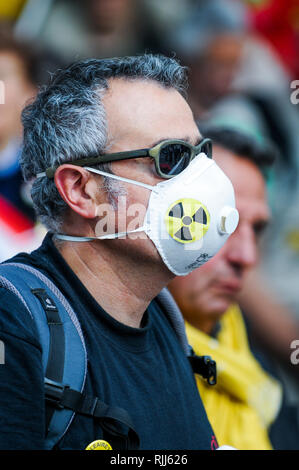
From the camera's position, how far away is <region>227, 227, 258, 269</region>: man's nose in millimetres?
3180

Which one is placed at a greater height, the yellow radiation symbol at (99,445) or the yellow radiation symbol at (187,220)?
the yellow radiation symbol at (187,220)

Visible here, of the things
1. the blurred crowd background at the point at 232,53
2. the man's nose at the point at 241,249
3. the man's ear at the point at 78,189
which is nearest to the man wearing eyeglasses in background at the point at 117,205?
the man's ear at the point at 78,189

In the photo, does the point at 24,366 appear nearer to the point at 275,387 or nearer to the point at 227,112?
the point at 275,387

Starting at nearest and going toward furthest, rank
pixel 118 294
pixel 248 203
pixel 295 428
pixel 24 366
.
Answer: pixel 24 366
pixel 118 294
pixel 248 203
pixel 295 428

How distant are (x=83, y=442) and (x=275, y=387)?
2.02 meters

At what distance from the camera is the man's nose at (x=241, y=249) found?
3.18 meters

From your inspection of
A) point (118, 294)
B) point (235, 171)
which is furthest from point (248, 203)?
point (118, 294)

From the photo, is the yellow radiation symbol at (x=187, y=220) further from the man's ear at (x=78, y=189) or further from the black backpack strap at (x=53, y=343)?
the black backpack strap at (x=53, y=343)

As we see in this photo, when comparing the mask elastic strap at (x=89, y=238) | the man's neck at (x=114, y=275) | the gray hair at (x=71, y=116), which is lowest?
the man's neck at (x=114, y=275)

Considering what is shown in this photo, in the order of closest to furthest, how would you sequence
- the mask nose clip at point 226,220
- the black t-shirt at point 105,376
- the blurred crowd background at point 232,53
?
the black t-shirt at point 105,376 → the mask nose clip at point 226,220 → the blurred crowd background at point 232,53

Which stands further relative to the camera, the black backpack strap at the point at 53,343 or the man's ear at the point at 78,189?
the man's ear at the point at 78,189

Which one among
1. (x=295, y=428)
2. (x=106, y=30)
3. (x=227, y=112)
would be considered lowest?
(x=295, y=428)

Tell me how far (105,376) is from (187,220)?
0.51 m

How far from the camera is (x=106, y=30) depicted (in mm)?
4508
